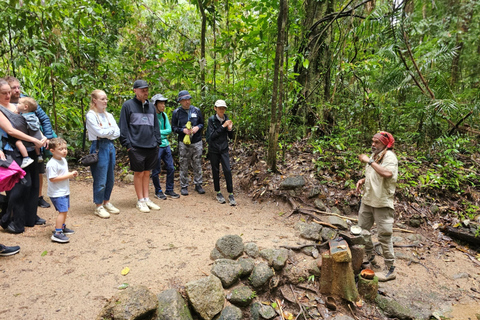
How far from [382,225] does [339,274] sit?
39.8 inches

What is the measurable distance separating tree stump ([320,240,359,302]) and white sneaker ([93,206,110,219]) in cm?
362

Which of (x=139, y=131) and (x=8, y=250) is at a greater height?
(x=139, y=131)

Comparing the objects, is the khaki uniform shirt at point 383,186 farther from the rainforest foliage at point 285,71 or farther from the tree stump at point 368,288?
the rainforest foliage at point 285,71

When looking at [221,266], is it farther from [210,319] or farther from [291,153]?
[291,153]

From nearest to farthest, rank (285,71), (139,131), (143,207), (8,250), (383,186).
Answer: (8,250)
(383,186)
(139,131)
(143,207)
(285,71)

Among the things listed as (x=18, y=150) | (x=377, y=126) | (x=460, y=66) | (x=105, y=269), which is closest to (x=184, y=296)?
(x=105, y=269)

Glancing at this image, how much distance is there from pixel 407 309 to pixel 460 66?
1195cm

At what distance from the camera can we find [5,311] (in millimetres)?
2420

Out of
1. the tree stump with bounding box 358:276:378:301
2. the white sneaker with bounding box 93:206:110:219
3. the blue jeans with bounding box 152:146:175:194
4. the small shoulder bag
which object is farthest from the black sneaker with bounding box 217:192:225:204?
the tree stump with bounding box 358:276:378:301

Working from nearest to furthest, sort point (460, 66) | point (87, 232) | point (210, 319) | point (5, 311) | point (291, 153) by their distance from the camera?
point (5, 311) → point (210, 319) → point (87, 232) → point (291, 153) → point (460, 66)

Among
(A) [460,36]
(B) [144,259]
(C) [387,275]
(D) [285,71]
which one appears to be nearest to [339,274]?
(C) [387,275]

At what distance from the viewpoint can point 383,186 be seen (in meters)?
3.75

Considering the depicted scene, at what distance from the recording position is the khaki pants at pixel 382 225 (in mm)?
3812

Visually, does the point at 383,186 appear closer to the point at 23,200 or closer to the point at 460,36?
the point at 23,200
